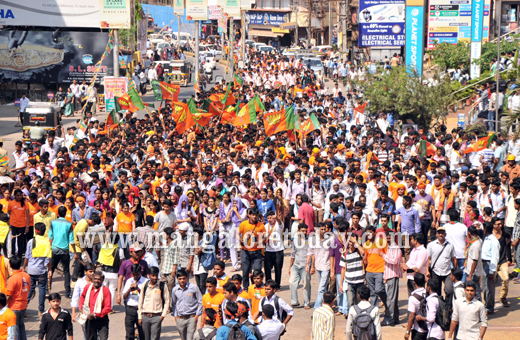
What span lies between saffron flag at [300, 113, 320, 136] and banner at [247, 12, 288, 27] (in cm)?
7304

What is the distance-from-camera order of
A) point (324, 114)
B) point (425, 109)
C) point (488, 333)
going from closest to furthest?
point (488, 333), point (425, 109), point (324, 114)

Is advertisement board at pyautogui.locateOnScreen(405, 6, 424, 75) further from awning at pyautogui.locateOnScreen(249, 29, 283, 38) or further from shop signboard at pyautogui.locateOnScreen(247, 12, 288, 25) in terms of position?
shop signboard at pyautogui.locateOnScreen(247, 12, 288, 25)

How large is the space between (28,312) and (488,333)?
6587 millimetres

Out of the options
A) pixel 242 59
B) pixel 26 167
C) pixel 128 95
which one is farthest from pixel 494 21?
pixel 26 167

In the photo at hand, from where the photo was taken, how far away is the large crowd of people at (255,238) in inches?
340

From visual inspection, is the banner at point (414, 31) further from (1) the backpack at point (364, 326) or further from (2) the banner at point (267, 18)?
(2) the banner at point (267, 18)

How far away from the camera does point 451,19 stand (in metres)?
35.8

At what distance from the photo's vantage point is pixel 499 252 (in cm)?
1063

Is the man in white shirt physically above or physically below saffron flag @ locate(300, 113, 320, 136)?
below

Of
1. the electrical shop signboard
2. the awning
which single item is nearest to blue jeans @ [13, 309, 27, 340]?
the electrical shop signboard

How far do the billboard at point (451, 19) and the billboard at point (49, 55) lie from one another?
16555mm

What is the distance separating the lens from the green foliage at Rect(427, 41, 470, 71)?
103 ft

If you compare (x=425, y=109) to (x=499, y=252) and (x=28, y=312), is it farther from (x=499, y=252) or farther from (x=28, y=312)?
(x=28, y=312)

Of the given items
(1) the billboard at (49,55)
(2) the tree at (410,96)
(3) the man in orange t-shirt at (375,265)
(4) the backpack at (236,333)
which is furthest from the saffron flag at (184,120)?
(1) the billboard at (49,55)
